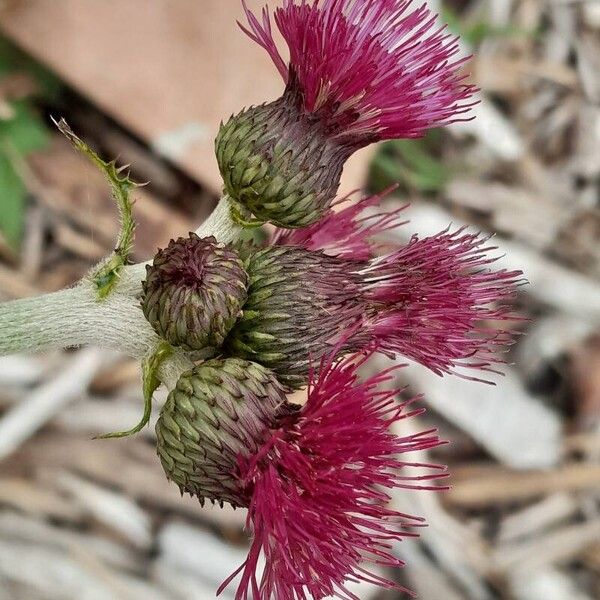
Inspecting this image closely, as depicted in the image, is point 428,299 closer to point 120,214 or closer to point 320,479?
point 320,479

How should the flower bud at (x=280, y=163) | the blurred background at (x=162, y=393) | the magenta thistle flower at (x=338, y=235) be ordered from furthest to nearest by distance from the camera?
the blurred background at (x=162, y=393) → the magenta thistle flower at (x=338, y=235) → the flower bud at (x=280, y=163)

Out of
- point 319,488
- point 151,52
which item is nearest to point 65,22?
point 151,52

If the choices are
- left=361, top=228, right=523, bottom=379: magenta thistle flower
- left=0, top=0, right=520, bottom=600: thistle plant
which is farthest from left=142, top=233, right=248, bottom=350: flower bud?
left=361, top=228, right=523, bottom=379: magenta thistle flower

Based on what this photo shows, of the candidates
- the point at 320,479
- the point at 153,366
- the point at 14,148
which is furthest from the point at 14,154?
the point at 320,479

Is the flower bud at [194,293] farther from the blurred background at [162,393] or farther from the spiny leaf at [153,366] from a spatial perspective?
the blurred background at [162,393]

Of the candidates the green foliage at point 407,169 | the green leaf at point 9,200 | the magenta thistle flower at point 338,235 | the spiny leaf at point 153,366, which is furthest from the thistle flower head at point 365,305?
the green foliage at point 407,169

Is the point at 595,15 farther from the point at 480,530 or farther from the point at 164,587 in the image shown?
the point at 164,587
